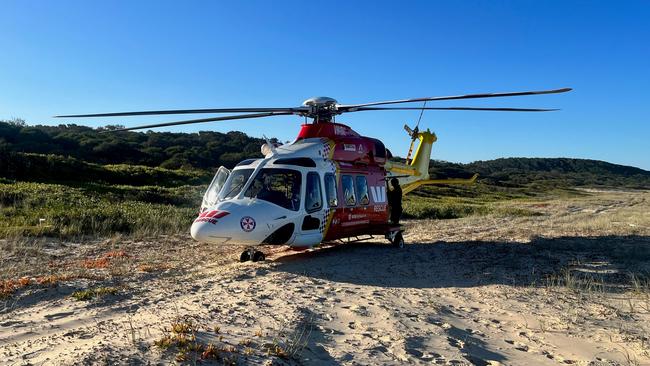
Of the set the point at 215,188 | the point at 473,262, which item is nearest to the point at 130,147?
the point at 215,188

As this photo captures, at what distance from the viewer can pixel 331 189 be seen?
12.0 m

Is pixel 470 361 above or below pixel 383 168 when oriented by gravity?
below

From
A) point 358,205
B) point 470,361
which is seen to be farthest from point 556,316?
point 358,205

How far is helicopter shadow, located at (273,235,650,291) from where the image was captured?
9391mm

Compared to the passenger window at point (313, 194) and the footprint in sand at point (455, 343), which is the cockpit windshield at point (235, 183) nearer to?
the passenger window at point (313, 194)

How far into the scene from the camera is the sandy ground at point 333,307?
5.00m

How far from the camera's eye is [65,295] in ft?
22.5

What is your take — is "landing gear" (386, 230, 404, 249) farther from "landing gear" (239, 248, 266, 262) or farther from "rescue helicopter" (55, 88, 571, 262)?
"landing gear" (239, 248, 266, 262)

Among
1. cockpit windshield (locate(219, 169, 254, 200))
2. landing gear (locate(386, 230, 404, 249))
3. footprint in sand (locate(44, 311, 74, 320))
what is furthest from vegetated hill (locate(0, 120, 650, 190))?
landing gear (locate(386, 230, 404, 249))

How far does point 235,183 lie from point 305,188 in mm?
1530

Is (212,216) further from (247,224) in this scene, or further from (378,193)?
(378,193)

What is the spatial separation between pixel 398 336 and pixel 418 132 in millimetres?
13697

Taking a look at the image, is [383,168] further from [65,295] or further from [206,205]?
[65,295]

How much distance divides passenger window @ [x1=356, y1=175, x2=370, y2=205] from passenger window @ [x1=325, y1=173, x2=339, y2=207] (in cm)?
119
